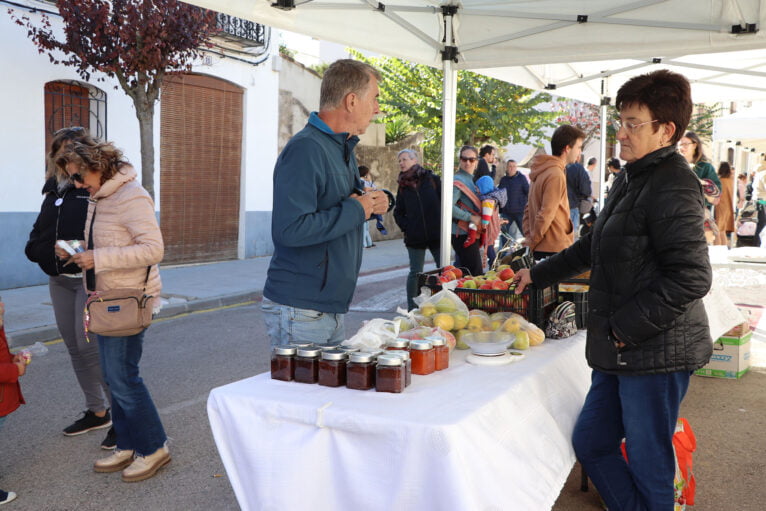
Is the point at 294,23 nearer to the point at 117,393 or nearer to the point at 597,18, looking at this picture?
the point at 597,18

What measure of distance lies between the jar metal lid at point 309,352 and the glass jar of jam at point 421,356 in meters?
0.36

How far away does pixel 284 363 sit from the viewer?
8.35ft

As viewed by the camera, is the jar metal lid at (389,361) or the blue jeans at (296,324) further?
the blue jeans at (296,324)

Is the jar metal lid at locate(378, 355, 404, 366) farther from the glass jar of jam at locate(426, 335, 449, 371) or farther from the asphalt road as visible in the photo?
the asphalt road

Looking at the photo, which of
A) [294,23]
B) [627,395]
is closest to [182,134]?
[294,23]

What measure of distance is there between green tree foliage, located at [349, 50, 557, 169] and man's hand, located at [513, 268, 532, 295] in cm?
1558

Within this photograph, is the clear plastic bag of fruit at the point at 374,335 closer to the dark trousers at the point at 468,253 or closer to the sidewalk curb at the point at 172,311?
the sidewalk curb at the point at 172,311

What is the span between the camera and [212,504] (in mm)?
3518

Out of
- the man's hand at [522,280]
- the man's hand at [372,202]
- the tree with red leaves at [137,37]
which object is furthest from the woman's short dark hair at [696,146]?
the tree with red leaves at [137,37]

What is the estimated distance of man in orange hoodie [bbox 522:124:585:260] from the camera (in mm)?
5527

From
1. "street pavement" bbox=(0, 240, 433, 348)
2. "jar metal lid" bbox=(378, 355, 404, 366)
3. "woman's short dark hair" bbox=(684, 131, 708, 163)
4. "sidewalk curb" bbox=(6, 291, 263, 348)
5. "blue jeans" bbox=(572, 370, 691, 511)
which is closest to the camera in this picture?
"jar metal lid" bbox=(378, 355, 404, 366)

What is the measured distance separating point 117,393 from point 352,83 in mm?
2088

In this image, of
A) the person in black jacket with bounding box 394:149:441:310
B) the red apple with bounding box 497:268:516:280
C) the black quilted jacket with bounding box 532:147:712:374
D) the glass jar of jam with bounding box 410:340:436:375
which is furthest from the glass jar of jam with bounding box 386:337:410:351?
the person in black jacket with bounding box 394:149:441:310

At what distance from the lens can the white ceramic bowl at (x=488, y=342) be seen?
288 centimetres
